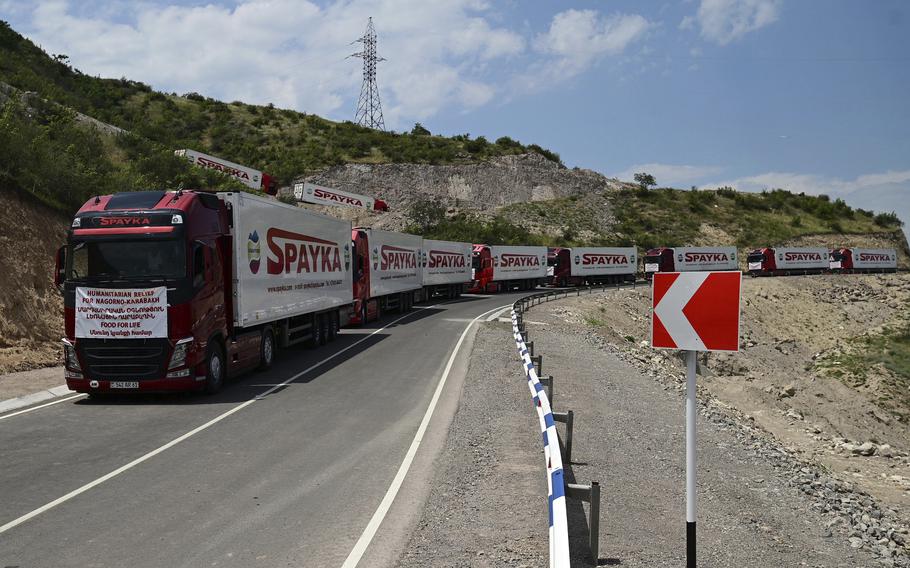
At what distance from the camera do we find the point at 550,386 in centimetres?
1273

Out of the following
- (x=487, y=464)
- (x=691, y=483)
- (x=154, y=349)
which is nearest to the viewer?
(x=691, y=483)

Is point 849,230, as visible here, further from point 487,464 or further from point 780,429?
point 487,464

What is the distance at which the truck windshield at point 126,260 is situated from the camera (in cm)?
1372

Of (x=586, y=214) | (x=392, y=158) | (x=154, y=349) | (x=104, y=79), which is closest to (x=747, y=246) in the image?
(x=586, y=214)

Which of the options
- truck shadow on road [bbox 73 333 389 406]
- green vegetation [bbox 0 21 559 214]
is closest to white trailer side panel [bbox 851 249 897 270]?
green vegetation [bbox 0 21 559 214]

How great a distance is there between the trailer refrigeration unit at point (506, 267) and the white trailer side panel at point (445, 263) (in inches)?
91.4

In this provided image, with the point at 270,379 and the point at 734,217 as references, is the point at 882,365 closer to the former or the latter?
the point at 270,379

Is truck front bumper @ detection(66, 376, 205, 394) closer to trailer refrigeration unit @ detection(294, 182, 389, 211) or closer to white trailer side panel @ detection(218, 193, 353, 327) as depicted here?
white trailer side panel @ detection(218, 193, 353, 327)

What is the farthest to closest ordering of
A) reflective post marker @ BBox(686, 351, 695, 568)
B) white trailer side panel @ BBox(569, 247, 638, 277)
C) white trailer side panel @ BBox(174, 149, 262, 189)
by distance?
1. white trailer side panel @ BBox(569, 247, 638, 277)
2. white trailer side panel @ BBox(174, 149, 262, 189)
3. reflective post marker @ BBox(686, 351, 695, 568)

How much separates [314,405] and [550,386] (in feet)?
14.9

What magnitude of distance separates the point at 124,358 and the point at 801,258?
259 feet

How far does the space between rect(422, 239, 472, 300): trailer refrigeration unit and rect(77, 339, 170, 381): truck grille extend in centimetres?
2748

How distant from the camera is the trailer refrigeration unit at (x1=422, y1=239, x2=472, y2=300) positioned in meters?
41.8

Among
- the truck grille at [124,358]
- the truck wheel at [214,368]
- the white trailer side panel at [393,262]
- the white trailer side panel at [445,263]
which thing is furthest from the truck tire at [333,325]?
the white trailer side panel at [445,263]
